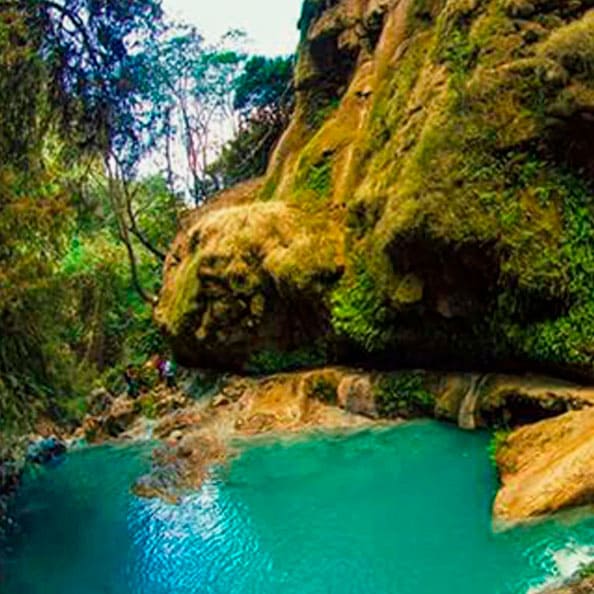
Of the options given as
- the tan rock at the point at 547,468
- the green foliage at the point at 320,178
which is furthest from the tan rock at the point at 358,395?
the green foliage at the point at 320,178

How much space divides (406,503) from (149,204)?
26.8 m

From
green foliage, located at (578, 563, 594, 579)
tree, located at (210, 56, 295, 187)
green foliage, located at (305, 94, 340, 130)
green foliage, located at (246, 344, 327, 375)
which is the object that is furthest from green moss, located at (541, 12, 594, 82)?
tree, located at (210, 56, 295, 187)

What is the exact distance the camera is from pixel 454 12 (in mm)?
14703

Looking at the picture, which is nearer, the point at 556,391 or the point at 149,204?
the point at 556,391

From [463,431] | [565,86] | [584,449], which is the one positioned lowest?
[463,431]

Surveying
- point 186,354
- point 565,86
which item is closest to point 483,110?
point 565,86

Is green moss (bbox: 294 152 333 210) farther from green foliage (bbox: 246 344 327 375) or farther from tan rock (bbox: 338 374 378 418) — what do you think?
tan rock (bbox: 338 374 378 418)

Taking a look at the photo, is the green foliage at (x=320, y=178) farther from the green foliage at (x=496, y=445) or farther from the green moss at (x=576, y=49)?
the green foliage at (x=496, y=445)

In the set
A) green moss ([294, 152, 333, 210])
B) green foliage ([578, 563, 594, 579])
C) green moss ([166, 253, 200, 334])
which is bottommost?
green foliage ([578, 563, 594, 579])

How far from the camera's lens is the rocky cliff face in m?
11.8

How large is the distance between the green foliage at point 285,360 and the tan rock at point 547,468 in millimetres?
6774

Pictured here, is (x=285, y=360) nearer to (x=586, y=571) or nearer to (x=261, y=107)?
(x=586, y=571)

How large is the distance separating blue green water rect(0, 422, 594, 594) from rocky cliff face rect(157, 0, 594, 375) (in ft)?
6.42

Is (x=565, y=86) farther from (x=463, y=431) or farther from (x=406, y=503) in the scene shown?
(x=406, y=503)
